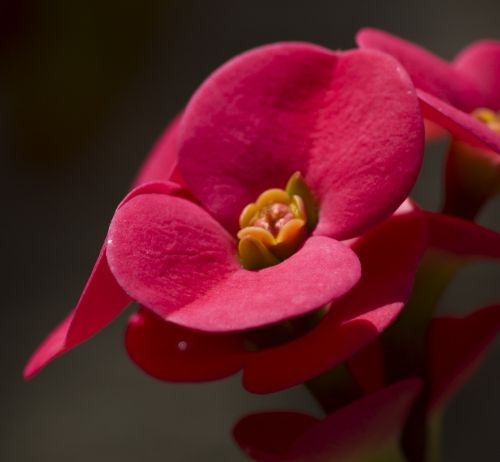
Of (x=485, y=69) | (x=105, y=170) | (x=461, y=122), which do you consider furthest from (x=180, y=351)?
(x=105, y=170)

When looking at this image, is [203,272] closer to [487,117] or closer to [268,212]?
[268,212]

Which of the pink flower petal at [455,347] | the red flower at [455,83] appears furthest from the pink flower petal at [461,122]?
the pink flower petal at [455,347]

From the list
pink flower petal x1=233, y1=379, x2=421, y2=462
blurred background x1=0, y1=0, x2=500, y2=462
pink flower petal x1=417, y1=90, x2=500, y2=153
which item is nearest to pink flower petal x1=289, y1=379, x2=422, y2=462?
pink flower petal x1=233, y1=379, x2=421, y2=462

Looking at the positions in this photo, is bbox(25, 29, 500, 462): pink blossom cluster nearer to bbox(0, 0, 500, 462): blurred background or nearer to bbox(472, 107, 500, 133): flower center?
bbox(472, 107, 500, 133): flower center

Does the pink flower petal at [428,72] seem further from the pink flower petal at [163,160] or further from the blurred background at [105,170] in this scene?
the blurred background at [105,170]

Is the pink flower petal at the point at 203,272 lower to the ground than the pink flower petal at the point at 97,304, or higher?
higher

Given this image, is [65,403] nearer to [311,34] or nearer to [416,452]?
[311,34]
